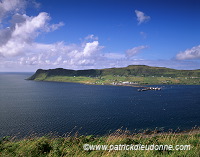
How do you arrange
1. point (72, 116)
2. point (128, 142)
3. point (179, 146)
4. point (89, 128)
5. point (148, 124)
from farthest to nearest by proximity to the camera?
point (72, 116) < point (148, 124) < point (89, 128) < point (128, 142) < point (179, 146)

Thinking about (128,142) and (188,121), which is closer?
(128,142)

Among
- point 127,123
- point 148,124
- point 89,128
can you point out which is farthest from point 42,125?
point 148,124

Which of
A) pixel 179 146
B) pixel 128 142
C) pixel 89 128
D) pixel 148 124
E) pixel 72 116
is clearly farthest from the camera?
pixel 72 116

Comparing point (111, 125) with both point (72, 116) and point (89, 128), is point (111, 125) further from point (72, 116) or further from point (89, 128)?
point (72, 116)

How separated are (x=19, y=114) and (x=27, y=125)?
26.5 meters

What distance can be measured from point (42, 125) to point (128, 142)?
252 feet

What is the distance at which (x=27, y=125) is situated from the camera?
267 ft

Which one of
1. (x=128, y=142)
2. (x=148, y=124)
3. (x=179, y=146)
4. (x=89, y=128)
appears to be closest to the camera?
(x=179, y=146)

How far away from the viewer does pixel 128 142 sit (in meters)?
14.9

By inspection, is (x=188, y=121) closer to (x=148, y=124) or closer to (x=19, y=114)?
(x=148, y=124)

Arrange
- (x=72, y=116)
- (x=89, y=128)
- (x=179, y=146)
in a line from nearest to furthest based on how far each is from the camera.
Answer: (x=179, y=146), (x=89, y=128), (x=72, y=116)

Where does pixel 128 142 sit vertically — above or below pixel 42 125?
above

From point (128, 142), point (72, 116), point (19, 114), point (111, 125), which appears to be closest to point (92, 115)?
point (72, 116)

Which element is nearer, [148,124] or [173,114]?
[148,124]
